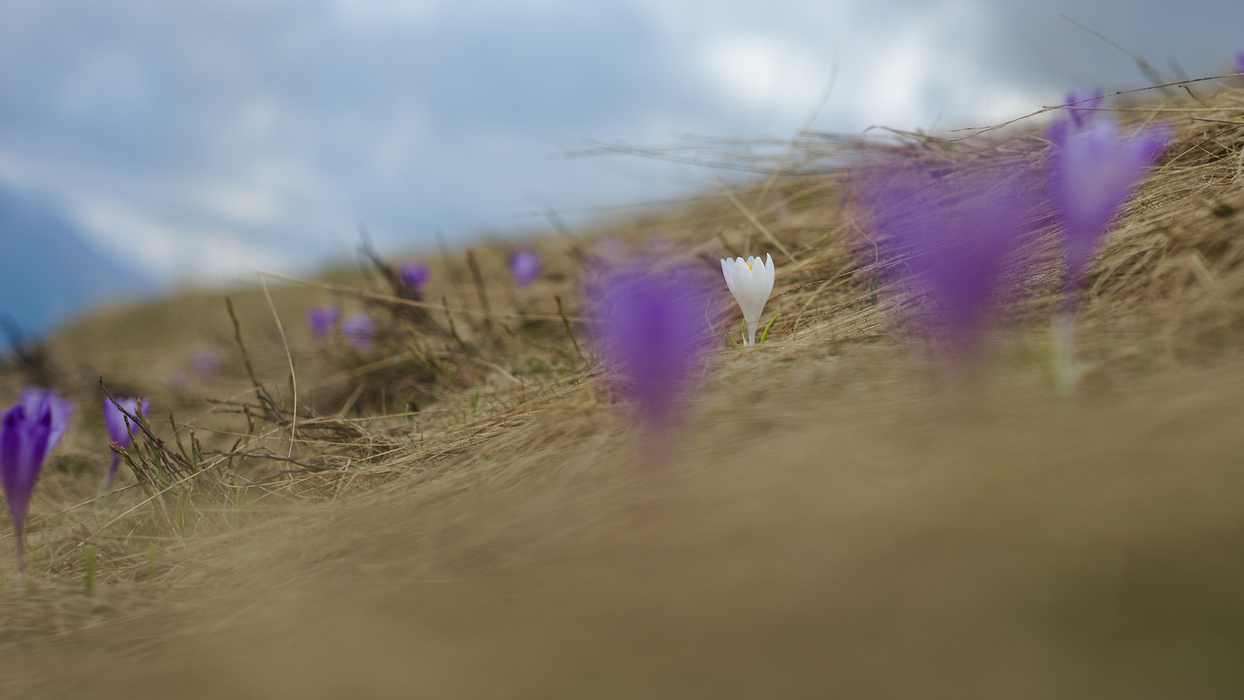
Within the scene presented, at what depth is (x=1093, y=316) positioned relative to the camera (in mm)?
1450

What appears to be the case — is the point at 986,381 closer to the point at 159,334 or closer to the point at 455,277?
the point at 455,277

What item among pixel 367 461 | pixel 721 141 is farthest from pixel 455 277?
pixel 367 461

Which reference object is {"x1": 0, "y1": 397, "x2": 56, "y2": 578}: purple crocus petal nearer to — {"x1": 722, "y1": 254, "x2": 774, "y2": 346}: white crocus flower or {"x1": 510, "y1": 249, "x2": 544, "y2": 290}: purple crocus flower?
{"x1": 722, "y1": 254, "x2": 774, "y2": 346}: white crocus flower

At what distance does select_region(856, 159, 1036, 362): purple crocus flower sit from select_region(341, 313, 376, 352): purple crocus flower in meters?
2.47

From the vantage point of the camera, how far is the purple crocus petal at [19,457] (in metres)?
1.71

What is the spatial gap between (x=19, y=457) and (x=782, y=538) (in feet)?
6.22

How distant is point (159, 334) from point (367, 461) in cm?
806

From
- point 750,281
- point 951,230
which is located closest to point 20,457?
point 750,281

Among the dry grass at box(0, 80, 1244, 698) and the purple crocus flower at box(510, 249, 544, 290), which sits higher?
the purple crocus flower at box(510, 249, 544, 290)

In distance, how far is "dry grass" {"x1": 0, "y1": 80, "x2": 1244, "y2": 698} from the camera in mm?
706

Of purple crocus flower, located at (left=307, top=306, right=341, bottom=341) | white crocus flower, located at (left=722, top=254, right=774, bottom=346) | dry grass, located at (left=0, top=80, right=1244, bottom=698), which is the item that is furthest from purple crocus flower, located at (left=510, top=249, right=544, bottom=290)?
white crocus flower, located at (left=722, top=254, right=774, bottom=346)

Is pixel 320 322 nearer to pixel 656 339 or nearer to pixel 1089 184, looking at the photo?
pixel 656 339

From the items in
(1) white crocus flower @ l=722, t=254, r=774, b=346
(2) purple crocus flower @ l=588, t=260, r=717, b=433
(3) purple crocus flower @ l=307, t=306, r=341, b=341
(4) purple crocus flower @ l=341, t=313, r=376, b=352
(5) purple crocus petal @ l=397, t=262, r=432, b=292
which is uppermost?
(5) purple crocus petal @ l=397, t=262, r=432, b=292

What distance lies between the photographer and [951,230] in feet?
4.33
